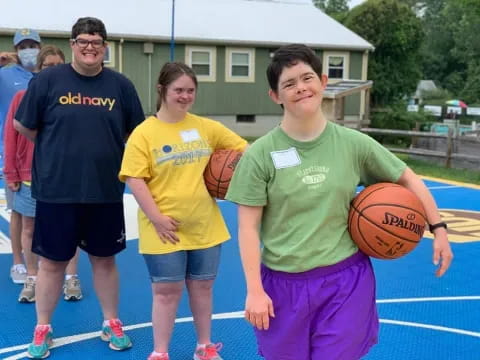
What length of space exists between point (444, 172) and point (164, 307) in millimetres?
10366

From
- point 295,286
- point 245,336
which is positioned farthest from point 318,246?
point 245,336

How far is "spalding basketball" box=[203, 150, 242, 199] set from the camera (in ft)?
10.8

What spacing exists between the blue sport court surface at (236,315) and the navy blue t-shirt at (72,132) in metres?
1.02

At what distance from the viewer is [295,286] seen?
2.42 metres

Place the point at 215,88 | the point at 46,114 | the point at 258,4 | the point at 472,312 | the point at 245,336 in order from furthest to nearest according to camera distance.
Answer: the point at 258,4 → the point at 215,88 → the point at 472,312 → the point at 245,336 → the point at 46,114

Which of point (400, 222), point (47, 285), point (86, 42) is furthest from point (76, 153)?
point (400, 222)

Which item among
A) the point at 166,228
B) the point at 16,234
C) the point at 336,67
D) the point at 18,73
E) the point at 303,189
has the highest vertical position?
the point at 336,67

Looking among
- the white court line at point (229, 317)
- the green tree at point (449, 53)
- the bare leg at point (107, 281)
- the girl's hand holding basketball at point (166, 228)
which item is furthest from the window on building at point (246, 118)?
the green tree at point (449, 53)

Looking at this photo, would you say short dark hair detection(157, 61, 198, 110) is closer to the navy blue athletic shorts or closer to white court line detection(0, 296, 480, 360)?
the navy blue athletic shorts

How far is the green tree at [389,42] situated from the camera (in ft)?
111

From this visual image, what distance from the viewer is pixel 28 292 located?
4551 mm

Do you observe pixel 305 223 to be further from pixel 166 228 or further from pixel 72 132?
pixel 72 132

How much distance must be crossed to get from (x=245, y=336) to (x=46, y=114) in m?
1.88

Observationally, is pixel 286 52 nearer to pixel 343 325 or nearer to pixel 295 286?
pixel 295 286
